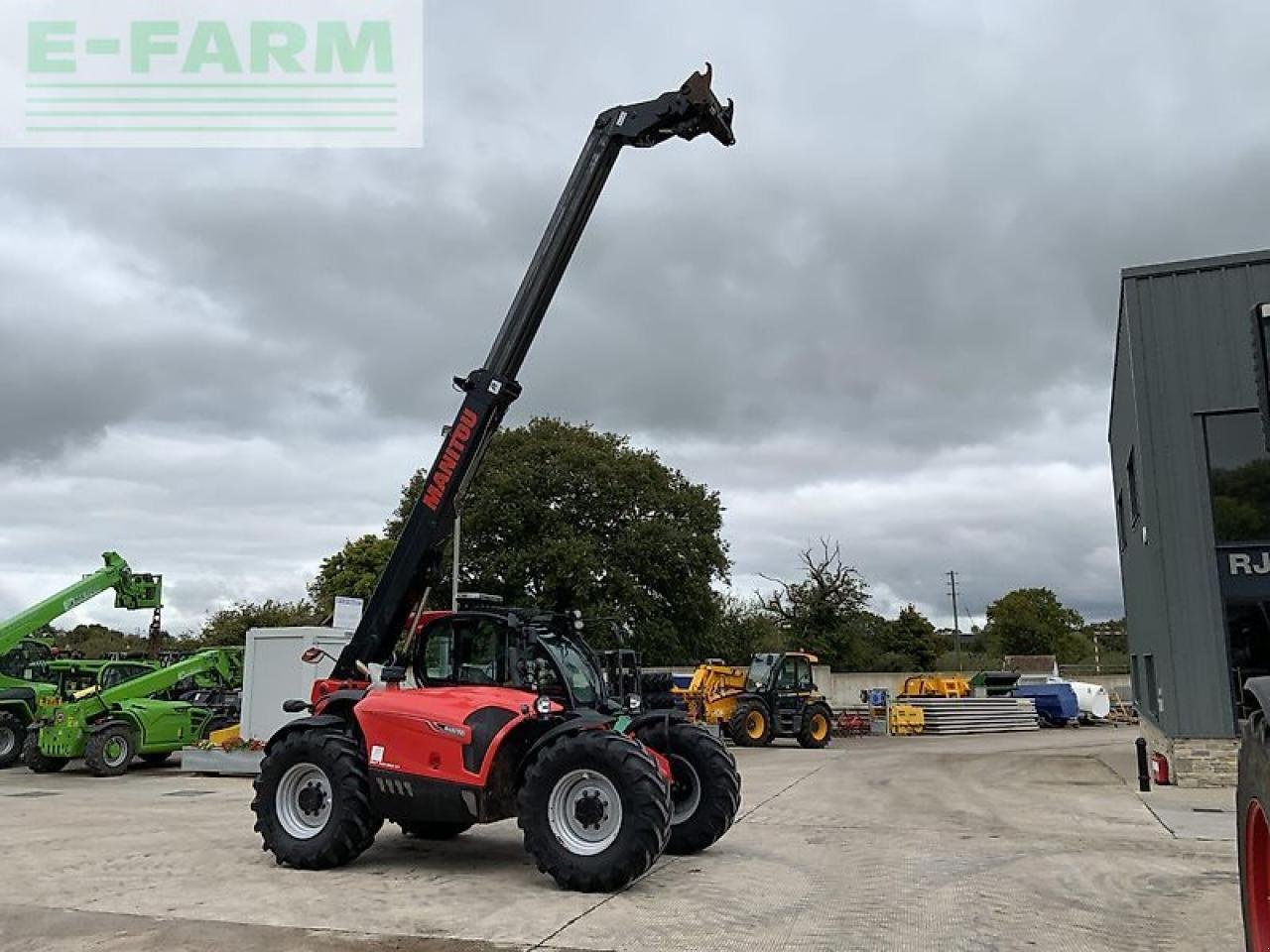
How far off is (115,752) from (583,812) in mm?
14838

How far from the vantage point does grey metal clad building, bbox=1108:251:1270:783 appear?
52.4 feet

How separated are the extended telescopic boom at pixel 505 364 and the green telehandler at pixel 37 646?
1455cm

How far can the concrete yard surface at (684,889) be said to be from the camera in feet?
22.9

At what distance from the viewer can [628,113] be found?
10586mm

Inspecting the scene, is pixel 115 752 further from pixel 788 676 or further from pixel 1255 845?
pixel 1255 845

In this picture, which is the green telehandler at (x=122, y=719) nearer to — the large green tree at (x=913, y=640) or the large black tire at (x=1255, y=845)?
the large black tire at (x=1255, y=845)

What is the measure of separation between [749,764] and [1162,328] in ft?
36.8

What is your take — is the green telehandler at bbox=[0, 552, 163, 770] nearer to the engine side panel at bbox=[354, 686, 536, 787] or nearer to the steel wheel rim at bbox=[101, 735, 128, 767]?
the steel wheel rim at bbox=[101, 735, 128, 767]

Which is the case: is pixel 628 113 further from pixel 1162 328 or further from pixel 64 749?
pixel 64 749

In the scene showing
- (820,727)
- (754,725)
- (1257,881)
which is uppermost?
(1257,881)

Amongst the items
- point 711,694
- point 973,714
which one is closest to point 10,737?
point 711,694

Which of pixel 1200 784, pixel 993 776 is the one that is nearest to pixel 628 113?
pixel 1200 784

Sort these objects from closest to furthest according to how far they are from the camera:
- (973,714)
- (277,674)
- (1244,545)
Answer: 1. (1244,545)
2. (277,674)
3. (973,714)

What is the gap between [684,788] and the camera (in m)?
9.99
